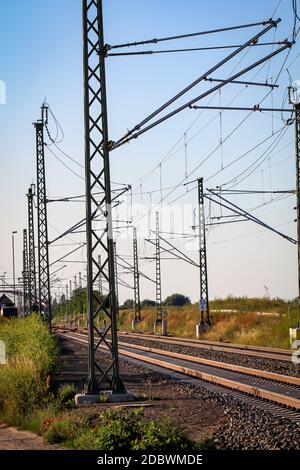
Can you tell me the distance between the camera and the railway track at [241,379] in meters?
16.6

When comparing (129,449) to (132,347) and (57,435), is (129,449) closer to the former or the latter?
(57,435)

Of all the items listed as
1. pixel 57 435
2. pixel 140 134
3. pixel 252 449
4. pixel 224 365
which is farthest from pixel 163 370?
pixel 252 449

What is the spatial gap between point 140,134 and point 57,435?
22.7ft

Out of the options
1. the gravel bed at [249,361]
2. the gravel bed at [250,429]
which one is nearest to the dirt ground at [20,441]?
the gravel bed at [250,429]

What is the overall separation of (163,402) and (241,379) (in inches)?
198

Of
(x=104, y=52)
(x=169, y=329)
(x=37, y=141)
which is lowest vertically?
(x=169, y=329)

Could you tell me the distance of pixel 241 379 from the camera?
68.6 feet

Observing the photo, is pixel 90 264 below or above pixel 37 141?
below

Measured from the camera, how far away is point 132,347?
130 ft

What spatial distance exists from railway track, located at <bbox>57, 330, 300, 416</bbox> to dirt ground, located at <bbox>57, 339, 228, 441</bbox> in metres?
1.29

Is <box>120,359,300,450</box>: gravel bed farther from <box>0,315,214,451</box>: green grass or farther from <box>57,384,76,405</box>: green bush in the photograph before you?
<box>57,384,76,405</box>: green bush

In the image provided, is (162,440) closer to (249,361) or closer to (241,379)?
(241,379)

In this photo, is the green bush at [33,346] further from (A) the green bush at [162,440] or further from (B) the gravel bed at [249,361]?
(A) the green bush at [162,440]

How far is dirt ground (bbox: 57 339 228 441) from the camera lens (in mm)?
13203
